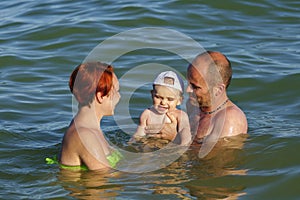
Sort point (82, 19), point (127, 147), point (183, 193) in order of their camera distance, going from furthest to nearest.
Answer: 1. point (82, 19)
2. point (127, 147)
3. point (183, 193)

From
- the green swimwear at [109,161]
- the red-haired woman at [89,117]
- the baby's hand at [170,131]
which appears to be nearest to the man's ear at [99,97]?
the red-haired woman at [89,117]

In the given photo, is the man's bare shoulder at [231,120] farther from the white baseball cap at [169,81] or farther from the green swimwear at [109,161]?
the green swimwear at [109,161]

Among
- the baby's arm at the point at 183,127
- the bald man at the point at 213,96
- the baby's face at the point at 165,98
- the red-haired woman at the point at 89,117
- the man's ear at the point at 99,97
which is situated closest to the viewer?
the red-haired woman at the point at 89,117

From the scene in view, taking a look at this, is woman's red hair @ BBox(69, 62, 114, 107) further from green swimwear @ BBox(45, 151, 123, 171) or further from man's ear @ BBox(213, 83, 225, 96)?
man's ear @ BBox(213, 83, 225, 96)

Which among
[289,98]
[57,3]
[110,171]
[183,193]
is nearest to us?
[183,193]

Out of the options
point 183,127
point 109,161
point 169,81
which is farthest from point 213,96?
point 109,161

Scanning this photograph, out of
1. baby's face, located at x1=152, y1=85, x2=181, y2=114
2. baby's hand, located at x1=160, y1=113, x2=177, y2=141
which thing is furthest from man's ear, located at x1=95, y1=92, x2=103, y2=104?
baby's hand, located at x1=160, y1=113, x2=177, y2=141

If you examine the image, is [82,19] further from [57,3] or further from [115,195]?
[115,195]

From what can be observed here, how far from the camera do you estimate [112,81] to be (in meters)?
6.67

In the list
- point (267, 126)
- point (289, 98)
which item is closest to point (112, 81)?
point (267, 126)

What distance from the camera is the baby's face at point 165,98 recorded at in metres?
7.50

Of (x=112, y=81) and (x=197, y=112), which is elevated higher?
(x=112, y=81)

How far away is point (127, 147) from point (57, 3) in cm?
688

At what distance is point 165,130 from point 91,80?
1591mm
